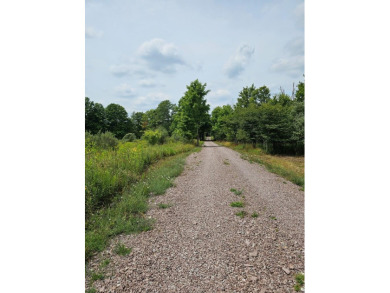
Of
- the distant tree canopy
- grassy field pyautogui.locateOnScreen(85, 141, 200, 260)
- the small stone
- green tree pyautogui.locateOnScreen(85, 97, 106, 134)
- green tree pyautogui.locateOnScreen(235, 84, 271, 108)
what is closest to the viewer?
the small stone

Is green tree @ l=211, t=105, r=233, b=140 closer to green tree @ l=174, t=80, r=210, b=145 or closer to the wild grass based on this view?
green tree @ l=174, t=80, r=210, b=145

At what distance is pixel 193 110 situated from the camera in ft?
73.6

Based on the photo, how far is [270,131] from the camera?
1861cm

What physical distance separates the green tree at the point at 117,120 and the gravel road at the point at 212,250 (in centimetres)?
4182

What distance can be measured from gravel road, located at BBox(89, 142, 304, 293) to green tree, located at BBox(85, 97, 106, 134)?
130ft

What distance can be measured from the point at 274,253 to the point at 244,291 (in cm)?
94

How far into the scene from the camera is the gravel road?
2.31 metres

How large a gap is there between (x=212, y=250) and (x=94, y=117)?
143ft

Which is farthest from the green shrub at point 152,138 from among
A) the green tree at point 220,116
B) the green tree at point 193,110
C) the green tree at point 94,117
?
the green tree at point 94,117

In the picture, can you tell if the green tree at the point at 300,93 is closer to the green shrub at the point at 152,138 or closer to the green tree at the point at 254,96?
the green tree at the point at 254,96

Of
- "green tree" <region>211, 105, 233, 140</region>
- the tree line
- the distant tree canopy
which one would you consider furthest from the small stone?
"green tree" <region>211, 105, 233, 140</region>

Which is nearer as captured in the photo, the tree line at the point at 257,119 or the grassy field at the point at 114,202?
the grassy field at the point at 114,202

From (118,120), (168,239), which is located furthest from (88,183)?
(118,120)

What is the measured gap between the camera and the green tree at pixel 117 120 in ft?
142
